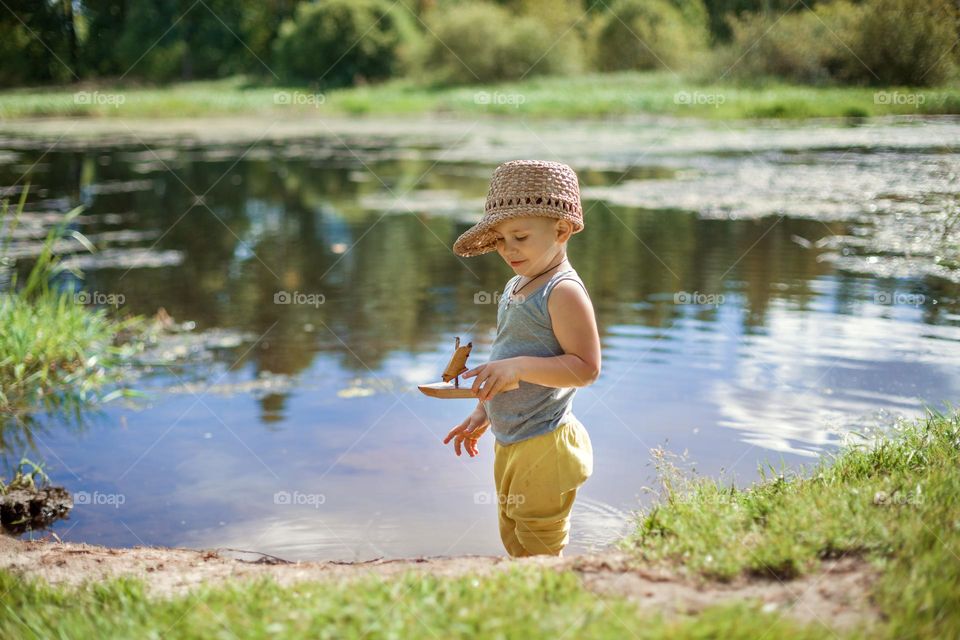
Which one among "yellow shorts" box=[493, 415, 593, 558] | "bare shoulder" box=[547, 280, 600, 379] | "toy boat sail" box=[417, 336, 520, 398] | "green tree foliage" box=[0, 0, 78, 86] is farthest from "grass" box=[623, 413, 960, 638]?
"green tree foliage" box=[0, 0, 78, 86]

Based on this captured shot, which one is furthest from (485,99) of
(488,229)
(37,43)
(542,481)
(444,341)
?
(542,481)

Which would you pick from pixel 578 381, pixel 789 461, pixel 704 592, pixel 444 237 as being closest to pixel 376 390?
pixel 789 461

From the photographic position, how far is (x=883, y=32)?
10.1 m

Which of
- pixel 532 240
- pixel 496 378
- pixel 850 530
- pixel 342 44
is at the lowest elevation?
pixel 850 530

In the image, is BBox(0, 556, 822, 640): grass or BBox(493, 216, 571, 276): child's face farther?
BBox(493, 216, 571, 276): child's face

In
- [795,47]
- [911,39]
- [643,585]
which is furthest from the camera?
[795,47]

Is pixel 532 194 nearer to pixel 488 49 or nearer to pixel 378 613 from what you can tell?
pixel 378 613

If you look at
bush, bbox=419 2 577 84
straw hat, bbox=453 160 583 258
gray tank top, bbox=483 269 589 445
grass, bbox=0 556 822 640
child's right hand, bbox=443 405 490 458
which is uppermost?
bush, bbox=419 2 577 84

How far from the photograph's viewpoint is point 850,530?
2541 mm

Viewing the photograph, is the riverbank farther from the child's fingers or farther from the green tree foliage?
the green tree foliage

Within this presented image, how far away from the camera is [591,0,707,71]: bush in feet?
120

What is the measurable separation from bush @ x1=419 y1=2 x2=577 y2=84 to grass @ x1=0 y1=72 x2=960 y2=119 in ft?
2.79

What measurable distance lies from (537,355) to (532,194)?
19.4 inches

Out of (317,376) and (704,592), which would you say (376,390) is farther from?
(704,592)
